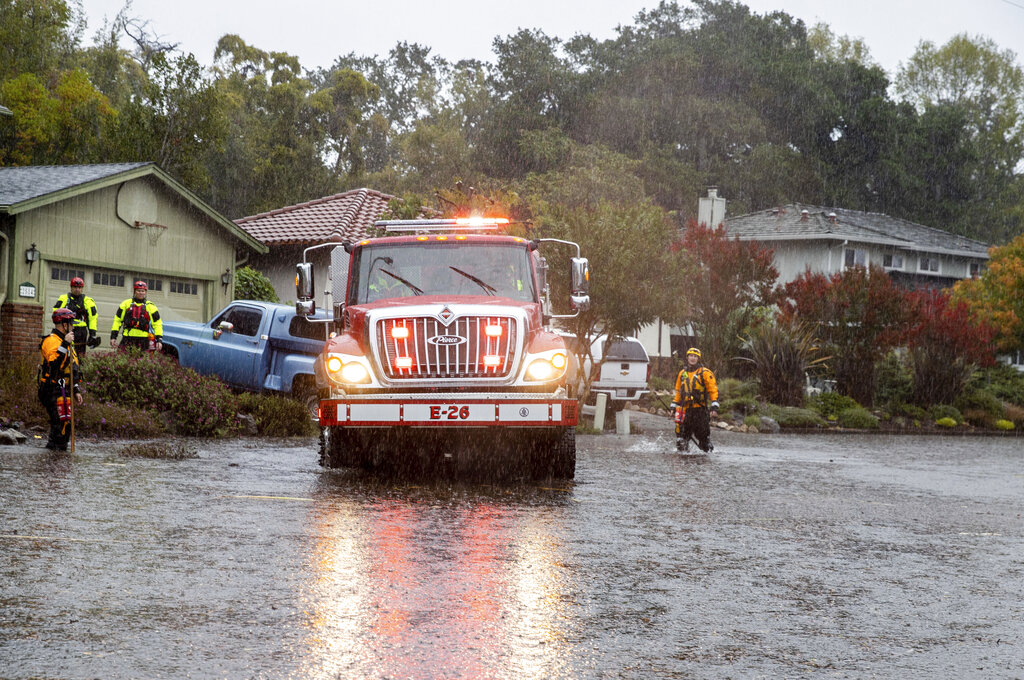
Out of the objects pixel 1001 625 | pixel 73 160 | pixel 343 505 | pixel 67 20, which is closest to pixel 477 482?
pixel 343 505

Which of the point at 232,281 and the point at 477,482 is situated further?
the point at 232,281

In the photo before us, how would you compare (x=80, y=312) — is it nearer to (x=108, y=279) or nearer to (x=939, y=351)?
(x=108, y=279)

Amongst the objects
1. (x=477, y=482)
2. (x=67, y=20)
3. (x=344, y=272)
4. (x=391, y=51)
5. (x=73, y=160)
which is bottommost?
(x=477, y=482)

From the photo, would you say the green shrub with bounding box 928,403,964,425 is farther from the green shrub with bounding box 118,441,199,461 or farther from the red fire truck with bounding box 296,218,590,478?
the green shrub with bounding box 118,441,199,461

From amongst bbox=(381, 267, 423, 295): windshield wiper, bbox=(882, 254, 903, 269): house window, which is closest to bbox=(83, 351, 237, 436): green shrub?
bbox=(381, 267, 423, 295): windshield wiper

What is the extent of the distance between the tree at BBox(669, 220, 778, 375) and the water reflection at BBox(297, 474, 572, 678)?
944 inches

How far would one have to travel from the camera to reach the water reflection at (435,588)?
5.18 meters

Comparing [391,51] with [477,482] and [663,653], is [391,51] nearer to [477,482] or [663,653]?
[477,482]

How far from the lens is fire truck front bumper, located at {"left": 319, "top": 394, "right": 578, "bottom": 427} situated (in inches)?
437

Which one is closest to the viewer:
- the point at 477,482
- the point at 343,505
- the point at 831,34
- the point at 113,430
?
the point at 343,505

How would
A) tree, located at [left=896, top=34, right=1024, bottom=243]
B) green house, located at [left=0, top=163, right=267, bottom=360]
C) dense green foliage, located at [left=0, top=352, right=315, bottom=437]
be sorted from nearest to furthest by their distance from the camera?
dense green foliage, located at [left=0, top=352, right=315, bottom=437] < green house, located at [left=0, top=163, right=267, bottom=360] < tree, located at [left=896, top=34, right=1024, bottom=243]

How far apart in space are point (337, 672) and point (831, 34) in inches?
3070

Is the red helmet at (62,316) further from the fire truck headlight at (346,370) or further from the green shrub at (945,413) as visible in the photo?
the green shrub at (945,413)

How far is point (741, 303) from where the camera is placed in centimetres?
3525
